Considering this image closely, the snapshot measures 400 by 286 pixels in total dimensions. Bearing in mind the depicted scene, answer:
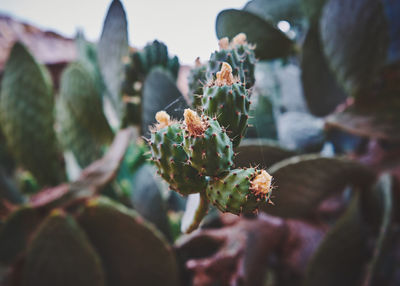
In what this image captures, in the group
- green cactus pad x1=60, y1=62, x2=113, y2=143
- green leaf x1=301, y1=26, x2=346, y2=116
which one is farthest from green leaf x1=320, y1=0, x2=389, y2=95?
green cactus pad x1=60, y1=62, x2=113, y2=143

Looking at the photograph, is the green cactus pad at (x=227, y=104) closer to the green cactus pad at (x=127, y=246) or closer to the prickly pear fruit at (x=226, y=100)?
the prickly pear fruit at (x=226, y=100)

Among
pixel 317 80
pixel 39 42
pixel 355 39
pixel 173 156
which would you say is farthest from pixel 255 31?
pixel 39 42

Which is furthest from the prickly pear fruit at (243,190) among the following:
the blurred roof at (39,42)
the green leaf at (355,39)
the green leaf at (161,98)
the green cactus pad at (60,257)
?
the blurred roof at (39,42)

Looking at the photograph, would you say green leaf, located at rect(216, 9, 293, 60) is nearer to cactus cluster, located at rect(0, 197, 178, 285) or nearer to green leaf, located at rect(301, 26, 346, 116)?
green leaf, located at rect(301, 26, 346, 116)

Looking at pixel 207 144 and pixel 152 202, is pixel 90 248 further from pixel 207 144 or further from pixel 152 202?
pixel 207 144

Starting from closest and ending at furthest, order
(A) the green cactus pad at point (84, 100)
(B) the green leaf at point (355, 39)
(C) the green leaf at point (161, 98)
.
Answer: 1. (C) the green leaf at point (161, 98)
2. (B) the green leaf at point (355, 39)
3. (A) the green cactus pad at point (84, 100)
